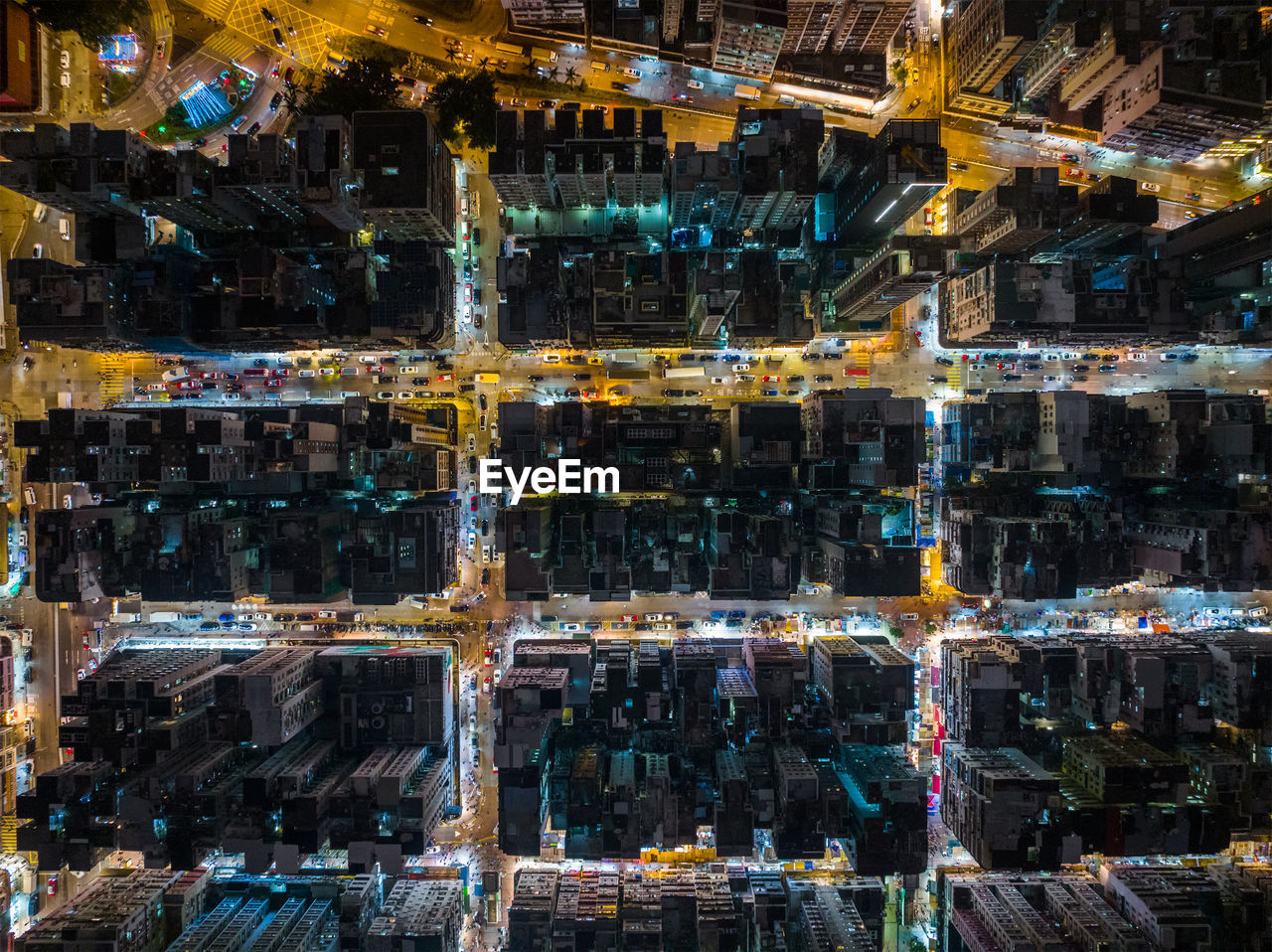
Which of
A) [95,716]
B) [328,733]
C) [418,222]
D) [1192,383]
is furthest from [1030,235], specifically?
[95,716]

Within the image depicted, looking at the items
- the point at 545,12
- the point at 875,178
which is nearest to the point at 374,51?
the point at 545,12

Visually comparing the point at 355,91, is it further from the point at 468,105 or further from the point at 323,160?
the point at 323,160

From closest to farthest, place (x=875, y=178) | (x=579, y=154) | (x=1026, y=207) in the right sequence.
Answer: (x=875, y=178) < (x=579, y=154) < (x=1026, y=207)

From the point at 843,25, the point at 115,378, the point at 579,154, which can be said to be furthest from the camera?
the point at 115,378

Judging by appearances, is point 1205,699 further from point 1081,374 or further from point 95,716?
point 95,716

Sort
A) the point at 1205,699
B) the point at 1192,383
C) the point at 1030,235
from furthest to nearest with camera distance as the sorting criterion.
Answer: the point at 1192,383 → the point at 1205,699 → the point at 1030,235
